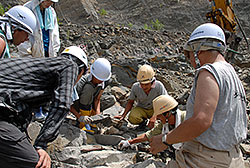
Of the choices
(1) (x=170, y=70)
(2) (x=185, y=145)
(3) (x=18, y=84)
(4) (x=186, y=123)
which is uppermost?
(3) (x=18, y=84)

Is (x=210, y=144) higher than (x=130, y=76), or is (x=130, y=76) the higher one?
(x=210, y=144)

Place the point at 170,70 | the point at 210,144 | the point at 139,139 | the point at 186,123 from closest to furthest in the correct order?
the point at 186,123, the point at 210,144, the point at 139,139, the point at 170,70

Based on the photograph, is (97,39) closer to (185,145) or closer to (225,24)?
(225,24)

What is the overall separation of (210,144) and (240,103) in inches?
15.0

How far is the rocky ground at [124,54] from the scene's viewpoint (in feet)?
10.2

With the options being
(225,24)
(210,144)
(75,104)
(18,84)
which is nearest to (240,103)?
(210,144)

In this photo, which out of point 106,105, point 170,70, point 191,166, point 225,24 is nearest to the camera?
point 191,166

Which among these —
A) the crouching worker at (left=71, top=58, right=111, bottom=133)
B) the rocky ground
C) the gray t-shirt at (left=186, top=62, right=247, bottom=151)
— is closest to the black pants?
the rocky ground

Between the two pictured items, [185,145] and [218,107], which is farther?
[185,145]

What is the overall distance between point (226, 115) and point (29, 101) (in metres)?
1.44

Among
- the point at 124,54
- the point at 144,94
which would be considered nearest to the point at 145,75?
the point at 144,94

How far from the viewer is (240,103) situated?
1.81 meters

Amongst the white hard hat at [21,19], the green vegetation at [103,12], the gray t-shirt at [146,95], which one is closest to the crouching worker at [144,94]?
the gray t-shirt at [146,95]

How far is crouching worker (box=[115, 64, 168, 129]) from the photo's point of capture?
435 centimetres
